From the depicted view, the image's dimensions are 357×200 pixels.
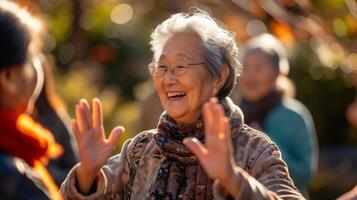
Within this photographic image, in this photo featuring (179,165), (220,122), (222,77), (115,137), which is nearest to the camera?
(220,122)

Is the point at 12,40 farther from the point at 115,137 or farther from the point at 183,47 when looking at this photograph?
the point at 183,47

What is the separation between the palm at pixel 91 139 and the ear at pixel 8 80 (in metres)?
1.03

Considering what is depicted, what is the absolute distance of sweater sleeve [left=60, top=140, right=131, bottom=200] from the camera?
18.7 ft

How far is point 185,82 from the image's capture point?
5.88 meters

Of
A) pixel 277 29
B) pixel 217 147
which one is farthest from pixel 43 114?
pixel 277 29

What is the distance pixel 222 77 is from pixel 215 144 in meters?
1.01

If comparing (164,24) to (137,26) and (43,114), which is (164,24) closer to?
(43,114)

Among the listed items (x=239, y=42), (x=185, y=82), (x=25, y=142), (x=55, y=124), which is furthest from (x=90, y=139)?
(x=239, y=42)

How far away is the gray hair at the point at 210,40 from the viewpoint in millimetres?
5906

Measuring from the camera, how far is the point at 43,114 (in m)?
8.29

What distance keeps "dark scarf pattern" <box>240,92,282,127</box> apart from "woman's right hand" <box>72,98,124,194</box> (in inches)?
141

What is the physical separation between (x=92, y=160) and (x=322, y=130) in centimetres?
1227

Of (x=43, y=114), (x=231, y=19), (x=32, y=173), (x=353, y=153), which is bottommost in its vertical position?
(x=353, y=153)

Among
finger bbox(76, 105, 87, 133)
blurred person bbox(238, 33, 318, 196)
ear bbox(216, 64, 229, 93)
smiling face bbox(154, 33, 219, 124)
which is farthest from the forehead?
blurred person bbox(238, 33, 318, 196)
